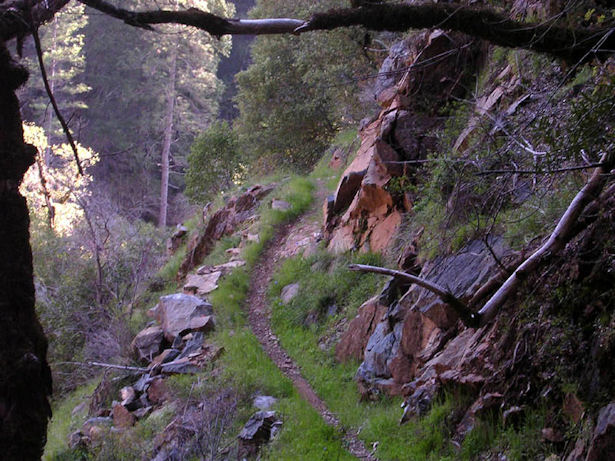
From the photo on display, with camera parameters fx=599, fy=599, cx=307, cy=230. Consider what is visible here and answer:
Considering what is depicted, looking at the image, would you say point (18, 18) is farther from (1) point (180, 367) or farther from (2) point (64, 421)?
(2) point (64, 421)

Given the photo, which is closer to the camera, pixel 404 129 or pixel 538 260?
pixel 538 260

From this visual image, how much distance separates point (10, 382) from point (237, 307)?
6.93m

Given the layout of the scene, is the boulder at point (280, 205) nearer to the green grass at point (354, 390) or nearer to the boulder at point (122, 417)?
the green grass at point (354, 390)

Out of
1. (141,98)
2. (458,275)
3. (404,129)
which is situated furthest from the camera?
(141,98)

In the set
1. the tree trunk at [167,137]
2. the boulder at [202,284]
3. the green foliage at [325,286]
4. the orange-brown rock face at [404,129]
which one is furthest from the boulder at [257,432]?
the tree trunk at [167,137]

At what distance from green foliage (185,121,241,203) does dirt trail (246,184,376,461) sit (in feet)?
15.8

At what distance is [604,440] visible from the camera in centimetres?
325

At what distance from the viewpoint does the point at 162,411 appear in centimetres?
722

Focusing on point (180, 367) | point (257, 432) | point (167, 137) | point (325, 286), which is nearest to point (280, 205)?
point (325, 286)

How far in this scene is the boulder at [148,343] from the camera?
30.1ft

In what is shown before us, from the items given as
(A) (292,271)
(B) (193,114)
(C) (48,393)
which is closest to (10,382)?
(C) (48,393)

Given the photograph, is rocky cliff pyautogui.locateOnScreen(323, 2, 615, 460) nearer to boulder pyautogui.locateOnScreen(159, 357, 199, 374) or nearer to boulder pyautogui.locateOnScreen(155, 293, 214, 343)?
boulder pyautogui.locateOnScreen(159, 357, 199, 374)

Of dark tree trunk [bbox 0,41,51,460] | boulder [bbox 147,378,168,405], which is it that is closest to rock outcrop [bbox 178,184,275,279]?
boulder [bbox 147,378,168,405]

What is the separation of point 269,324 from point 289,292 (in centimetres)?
77
